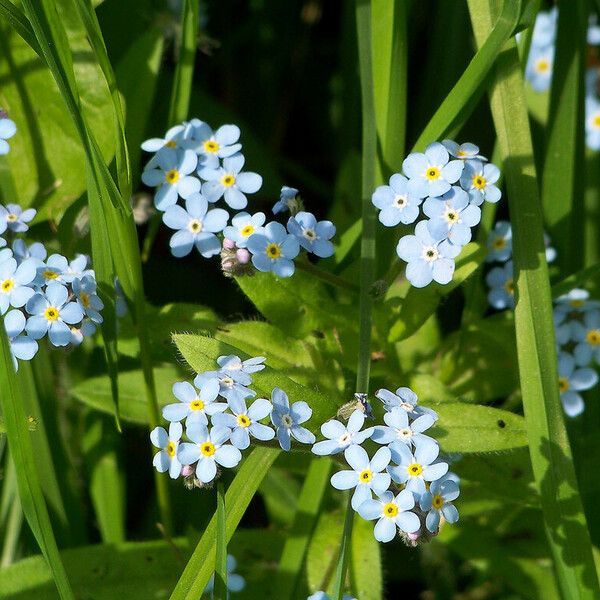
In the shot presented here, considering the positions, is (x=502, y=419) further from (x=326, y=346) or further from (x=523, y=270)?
(x=326, y=346)

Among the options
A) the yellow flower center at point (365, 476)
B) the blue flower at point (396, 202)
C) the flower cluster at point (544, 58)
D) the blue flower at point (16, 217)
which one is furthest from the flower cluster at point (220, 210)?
the flower cluster at point (544, 58)

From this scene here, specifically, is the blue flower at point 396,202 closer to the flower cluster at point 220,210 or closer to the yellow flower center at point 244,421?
the flower cluster at point 220,210

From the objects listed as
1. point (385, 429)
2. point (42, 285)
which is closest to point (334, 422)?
point (385, 429)

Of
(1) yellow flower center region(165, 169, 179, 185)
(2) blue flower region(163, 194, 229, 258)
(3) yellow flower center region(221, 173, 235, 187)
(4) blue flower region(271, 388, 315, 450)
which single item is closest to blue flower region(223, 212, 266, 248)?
(2) blue flower region(163, 194, 229, 258)

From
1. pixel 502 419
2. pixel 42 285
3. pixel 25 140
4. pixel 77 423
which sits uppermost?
pixel 25 140

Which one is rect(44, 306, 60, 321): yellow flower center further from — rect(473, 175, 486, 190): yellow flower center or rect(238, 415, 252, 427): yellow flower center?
rect(473, 175, 486, 190): yellow flower center

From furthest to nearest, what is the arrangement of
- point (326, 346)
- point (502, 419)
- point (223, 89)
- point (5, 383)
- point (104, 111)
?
1. point (223, 89)
2. point (104, 111)
3. point (326, 346)
4. point (502, 419)
5. point (5, 383)

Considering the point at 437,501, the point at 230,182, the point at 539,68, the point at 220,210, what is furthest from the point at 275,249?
the point at 539,68
